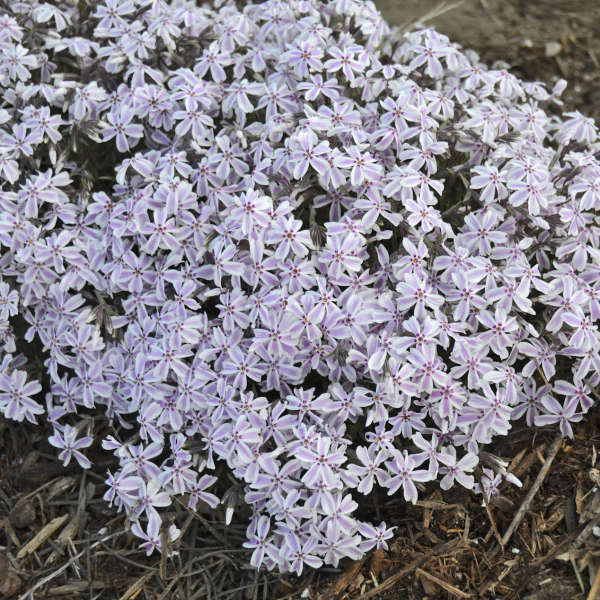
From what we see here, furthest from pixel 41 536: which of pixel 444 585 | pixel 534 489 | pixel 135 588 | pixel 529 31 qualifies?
pixel 529 31

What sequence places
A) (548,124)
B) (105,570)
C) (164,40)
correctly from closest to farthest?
(105,570), (164,40), (548,124)

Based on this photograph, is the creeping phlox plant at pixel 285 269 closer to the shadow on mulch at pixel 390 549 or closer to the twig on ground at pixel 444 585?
the shadow on mulch at pixel 390 549

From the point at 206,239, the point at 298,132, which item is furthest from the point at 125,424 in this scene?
the point at 298,132

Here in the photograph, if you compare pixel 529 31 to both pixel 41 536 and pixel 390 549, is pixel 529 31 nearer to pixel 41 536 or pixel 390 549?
A: pixel 390 549

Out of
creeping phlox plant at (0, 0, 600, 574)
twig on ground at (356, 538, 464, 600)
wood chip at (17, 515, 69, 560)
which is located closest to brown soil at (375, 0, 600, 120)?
creeping phlox plant at (0, 0, 600, 574)

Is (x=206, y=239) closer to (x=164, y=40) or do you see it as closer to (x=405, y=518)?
(x=164, y=40)

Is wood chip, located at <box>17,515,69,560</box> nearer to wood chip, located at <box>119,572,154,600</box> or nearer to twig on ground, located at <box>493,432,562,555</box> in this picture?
wood chip, located at <box>119,572,154,600</box>

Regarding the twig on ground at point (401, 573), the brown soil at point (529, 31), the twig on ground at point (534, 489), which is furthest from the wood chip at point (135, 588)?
the brown soil at point (529, 31)
